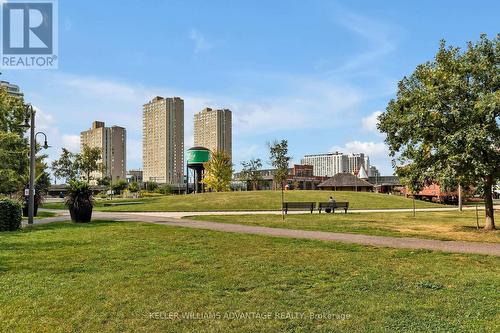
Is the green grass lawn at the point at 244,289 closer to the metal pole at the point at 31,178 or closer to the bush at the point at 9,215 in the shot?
the bush at the point at 9,215

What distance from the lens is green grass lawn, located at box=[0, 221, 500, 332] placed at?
5.32 meters

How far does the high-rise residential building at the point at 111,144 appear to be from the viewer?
13638cm

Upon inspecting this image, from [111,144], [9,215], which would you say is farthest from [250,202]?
[111,144]

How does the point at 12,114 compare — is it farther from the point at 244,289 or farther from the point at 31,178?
the point at 244,289

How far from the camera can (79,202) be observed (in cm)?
2033

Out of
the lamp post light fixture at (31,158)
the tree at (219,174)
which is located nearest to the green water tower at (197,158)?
the tree at (219,174)

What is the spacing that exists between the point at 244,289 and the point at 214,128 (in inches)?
5285

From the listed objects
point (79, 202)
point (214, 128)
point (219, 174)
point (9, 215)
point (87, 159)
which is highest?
point (214, 128)

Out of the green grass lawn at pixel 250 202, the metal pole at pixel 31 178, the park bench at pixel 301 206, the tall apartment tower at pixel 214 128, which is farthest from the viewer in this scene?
the tall apartment tower at pixel 214 128

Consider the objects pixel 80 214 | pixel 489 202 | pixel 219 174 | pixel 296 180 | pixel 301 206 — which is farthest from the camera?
pixel 296 180

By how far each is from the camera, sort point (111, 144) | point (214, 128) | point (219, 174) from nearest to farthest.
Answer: point (219, 174), point (111, 144), point (214, 128)

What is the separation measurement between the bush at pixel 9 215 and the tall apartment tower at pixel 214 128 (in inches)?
4746

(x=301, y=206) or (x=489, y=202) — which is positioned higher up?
(x=489, y=202)

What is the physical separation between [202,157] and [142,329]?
241ft
